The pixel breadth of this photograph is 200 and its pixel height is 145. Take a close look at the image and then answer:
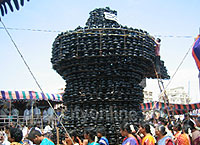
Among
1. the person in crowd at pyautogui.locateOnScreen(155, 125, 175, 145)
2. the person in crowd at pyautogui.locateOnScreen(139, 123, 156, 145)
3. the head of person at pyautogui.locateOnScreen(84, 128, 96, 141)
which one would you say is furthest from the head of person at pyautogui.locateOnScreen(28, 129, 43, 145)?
the person in crowd at pyautogui.locateOnScreen(155, 125, 175, 145)

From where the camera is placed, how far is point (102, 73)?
7629 mm

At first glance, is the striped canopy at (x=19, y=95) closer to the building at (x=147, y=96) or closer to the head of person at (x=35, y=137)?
the head of person at (x=35, y=137)

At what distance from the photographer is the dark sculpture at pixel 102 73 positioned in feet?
24.3

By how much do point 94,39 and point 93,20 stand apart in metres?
1.59

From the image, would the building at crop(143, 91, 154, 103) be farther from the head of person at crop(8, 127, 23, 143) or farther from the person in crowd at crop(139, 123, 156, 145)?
the head of person at crop(8, 127, 23, 143)

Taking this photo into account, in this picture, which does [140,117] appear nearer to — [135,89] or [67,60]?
[135,89]

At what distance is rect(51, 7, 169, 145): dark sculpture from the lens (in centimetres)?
740

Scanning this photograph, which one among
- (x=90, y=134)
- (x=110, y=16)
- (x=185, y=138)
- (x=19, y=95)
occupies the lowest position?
(x=185, y=138)

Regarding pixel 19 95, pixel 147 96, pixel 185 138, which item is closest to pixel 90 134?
pixel 185 138

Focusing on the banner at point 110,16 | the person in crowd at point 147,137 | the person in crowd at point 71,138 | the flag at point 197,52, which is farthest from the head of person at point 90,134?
the banner at point 110,16

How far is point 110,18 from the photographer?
8.92m

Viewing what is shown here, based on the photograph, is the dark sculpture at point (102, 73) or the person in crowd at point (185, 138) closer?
the person in crowd at point (185, 138)

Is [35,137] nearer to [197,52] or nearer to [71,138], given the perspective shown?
[71,138]

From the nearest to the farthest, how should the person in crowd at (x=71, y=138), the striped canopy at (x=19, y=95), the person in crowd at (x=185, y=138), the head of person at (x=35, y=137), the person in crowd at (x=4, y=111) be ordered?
the head of person at (x=35, y=137) → the person in crowd at (x=71, y=138) → the person in crowd at (x=185, y=138) → the striped canopy at (x=19, y=95) → the person in crowd at (x=4, y=111)
